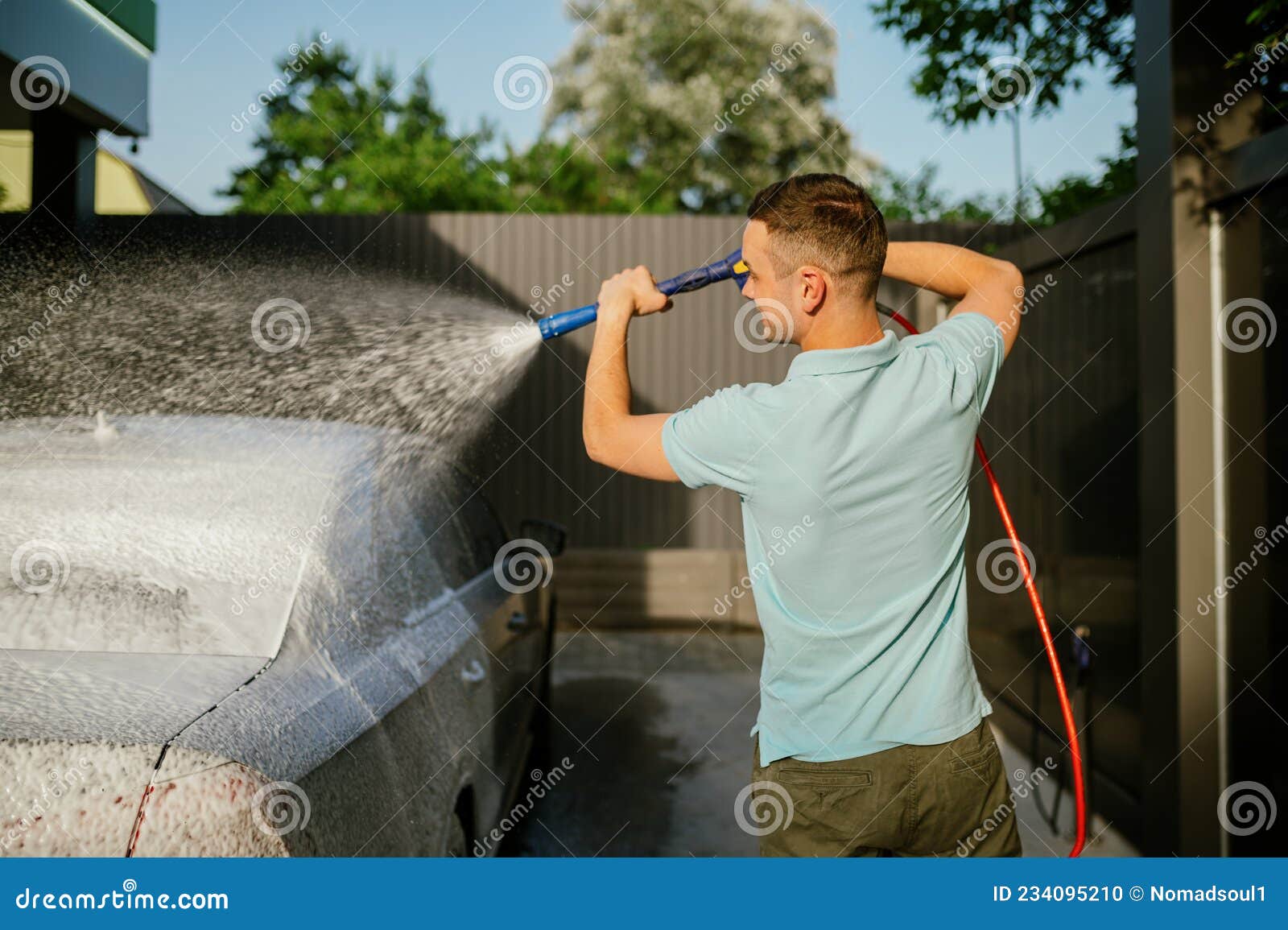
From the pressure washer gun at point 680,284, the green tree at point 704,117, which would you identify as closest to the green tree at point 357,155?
the green tree at point 704,117

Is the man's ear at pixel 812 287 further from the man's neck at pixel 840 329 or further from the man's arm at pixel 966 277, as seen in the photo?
the man's arm at pixel 966 277

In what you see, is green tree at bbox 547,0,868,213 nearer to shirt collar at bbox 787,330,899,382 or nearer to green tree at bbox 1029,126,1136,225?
green tree at bbox 1029,126,1136,225

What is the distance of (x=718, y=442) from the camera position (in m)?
1.73

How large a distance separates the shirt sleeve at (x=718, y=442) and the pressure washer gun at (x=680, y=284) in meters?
0.36

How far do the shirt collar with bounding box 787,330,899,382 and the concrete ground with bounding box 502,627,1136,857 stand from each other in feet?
9.77

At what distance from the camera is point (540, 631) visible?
4.95 m

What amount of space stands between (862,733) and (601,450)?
67 centimetres

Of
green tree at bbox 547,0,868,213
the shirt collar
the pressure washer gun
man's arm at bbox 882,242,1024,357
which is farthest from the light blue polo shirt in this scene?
green tree at bbox 547,0,868,213

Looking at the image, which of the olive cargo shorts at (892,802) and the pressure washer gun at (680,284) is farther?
the pressure washer gun at (680,284)

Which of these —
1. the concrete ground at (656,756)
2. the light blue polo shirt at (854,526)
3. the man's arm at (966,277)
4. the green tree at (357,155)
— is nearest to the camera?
the light blue polo shirt at (854,526)

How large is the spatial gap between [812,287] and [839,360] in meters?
0.14

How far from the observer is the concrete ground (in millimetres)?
4367

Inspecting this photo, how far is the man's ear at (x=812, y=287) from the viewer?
1766mm

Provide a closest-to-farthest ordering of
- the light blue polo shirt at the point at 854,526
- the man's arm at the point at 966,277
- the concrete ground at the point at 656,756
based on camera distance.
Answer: the light blue polo shirt at the point at 854,526, the man's arm at the point at 966,277, the concrete ground at the point at 656,756
